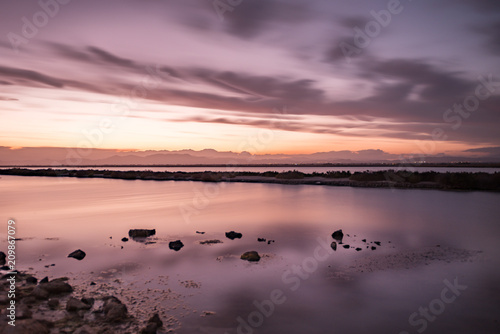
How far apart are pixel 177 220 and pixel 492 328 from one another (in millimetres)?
17342

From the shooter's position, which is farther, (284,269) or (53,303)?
(284,269)

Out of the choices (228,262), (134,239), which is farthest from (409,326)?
(134,239)

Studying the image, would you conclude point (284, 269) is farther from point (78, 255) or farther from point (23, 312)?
point (78, 255)

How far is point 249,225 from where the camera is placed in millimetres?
19203

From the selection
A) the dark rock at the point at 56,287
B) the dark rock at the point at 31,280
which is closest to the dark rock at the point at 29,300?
the dark rock at the point at 56,287

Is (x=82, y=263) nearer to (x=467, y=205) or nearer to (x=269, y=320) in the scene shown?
(x=269, y=320)

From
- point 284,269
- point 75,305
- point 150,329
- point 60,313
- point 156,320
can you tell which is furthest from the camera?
point 284,269
